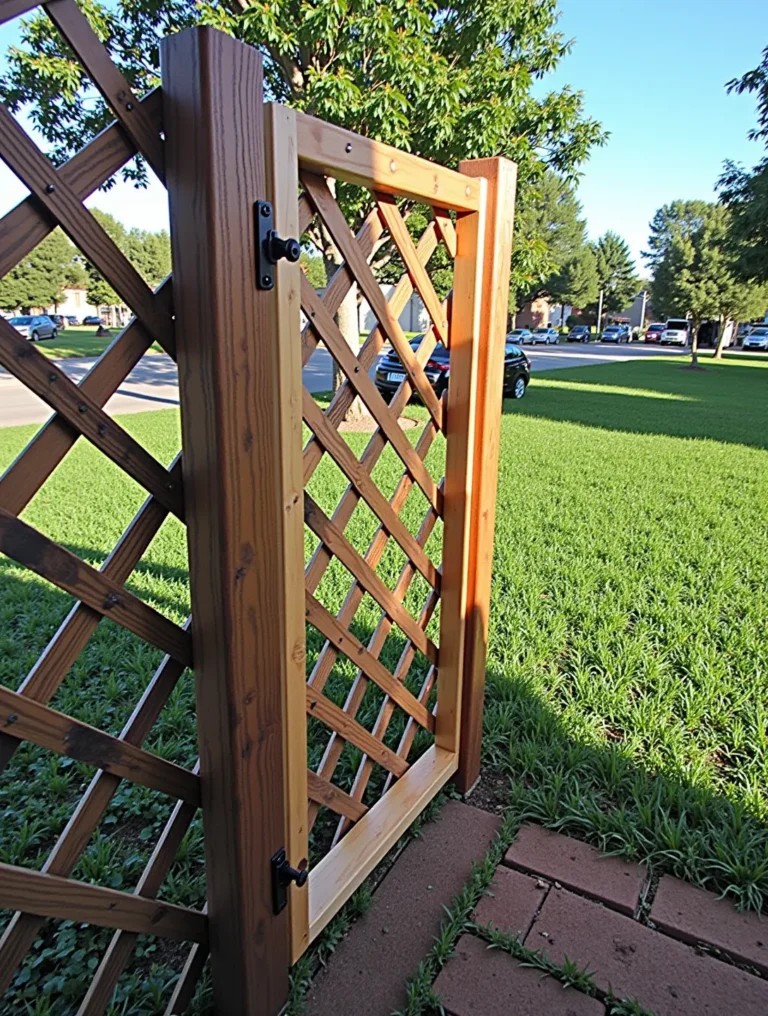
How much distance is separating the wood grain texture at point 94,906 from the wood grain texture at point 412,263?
4.66 ft

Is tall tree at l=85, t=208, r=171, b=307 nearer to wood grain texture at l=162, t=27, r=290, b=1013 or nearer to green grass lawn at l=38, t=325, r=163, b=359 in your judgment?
green grass lawn at l=38, t=325, r=163, b=359

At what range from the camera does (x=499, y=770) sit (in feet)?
7.42

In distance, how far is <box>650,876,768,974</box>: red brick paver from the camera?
5.14 feet

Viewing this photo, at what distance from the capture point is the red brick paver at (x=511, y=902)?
1.65m

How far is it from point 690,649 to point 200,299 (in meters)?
2.77

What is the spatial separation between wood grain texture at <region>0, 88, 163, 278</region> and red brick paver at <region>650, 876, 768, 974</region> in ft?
6.54

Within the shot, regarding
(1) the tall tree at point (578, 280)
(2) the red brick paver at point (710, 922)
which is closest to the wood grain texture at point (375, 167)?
(2) the red brick paver at point (710, 922)

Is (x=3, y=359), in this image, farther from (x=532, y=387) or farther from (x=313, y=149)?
(x=532, y=387)

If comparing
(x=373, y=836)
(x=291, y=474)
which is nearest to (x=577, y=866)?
Result: (x=373, y=836)

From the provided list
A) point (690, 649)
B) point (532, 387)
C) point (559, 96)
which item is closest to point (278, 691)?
point (690, 649)

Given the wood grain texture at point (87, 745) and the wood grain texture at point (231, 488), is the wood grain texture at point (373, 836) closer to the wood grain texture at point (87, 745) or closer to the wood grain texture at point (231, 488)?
the wood grain texture at point (231, 488)

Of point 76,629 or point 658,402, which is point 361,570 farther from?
point 658,402

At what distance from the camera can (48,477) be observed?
848 mm

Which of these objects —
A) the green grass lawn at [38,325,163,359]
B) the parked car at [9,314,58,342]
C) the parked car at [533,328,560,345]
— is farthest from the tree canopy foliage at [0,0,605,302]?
the parked car at [533,328,560,345]
